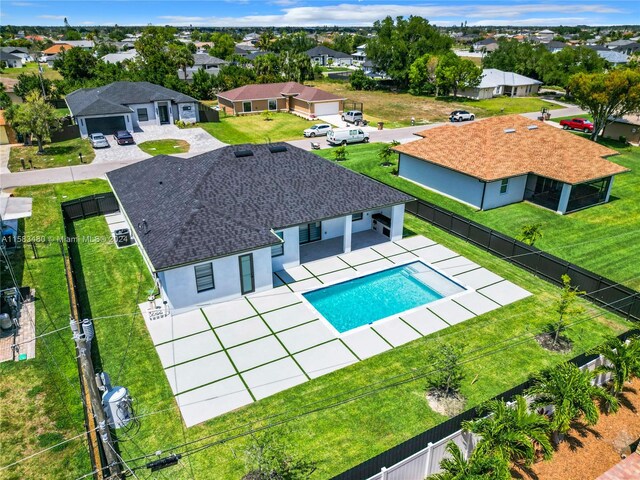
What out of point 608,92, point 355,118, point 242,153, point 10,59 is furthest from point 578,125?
point 10,59

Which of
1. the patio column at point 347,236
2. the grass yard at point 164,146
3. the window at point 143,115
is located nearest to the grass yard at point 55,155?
the grass yard at point 164,146

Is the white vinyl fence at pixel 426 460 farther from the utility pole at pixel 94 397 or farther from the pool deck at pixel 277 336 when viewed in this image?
the utility pole at pixel 94 397

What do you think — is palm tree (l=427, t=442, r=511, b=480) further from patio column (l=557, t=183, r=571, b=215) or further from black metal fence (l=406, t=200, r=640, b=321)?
patio column (l=557, t=183, r=571, b=215)

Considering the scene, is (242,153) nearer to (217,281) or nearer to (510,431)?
(217,281)

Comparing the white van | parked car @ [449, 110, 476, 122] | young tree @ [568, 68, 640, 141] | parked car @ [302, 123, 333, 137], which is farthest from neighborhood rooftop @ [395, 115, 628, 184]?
parked car @ [449, 110, 476, 122]

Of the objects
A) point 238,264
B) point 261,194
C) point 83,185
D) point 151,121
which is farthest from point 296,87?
point 238,264

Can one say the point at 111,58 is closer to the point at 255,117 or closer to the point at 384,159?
the point at 255,117
